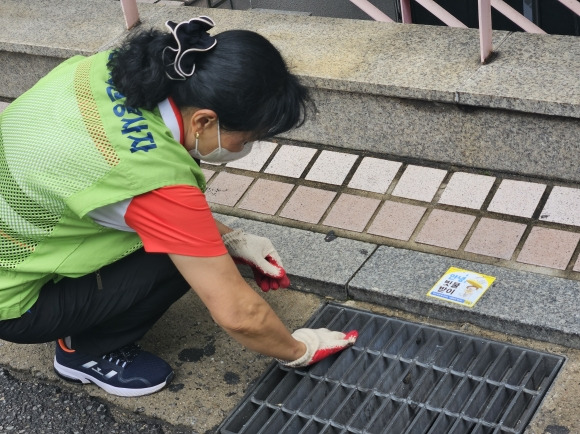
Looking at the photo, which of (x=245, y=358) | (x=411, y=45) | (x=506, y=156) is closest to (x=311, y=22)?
(x=411, y=45)

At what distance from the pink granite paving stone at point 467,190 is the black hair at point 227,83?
46.8 inches

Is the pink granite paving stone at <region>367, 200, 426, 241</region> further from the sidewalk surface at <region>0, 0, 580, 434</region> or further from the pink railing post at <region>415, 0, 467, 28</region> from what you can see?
the pink railing post at <region>415, 0, 467, 28</region>

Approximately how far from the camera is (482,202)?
3684 millimetres

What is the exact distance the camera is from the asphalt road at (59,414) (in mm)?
3062

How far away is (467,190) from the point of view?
3.76 m

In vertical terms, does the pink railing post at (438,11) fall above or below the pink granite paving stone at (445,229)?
above

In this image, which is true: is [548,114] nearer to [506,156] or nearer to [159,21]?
[506,156]

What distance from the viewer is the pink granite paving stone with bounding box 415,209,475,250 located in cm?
354

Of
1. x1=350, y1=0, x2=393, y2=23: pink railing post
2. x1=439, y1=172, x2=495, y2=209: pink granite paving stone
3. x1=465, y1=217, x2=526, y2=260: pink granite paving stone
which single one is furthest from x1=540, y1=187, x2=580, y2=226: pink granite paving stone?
x1=350, y1=0, x2=393, y2=23: pink railing post

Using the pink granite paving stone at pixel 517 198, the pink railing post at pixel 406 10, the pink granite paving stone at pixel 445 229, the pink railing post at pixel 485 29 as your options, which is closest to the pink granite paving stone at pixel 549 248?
the pink granite paving stone at pixel 517 198

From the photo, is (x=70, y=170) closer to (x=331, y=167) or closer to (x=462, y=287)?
(x=462, y=287)

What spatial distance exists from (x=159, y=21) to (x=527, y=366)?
2689mm

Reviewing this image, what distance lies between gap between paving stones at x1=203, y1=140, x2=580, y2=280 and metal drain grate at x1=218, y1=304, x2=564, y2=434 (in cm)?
38

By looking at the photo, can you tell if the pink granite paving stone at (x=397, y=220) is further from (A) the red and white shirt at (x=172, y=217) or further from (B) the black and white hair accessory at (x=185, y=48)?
(B) the black and white hair accessory at (x=185, y=48)
